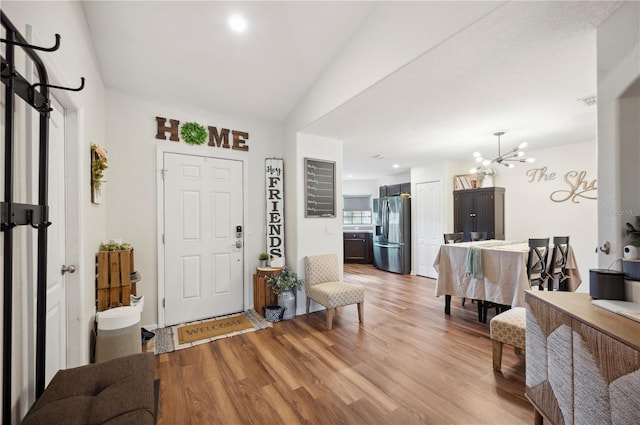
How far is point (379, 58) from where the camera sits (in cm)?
219

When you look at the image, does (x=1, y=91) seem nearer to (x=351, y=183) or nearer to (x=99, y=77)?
(x=99, y=77)

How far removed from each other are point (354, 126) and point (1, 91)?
2.86 m

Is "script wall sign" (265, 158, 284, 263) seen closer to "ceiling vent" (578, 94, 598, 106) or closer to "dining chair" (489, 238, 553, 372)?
"dining chair" (489, 238, 553, 372)

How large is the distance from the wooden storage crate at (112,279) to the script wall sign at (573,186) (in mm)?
6102

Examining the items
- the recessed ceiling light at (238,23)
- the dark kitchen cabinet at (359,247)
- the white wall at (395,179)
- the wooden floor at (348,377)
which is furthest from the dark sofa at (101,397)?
the white wall at (395,179)

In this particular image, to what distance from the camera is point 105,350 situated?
195 centimetres

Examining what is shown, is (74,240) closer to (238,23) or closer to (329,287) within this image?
(238,23)

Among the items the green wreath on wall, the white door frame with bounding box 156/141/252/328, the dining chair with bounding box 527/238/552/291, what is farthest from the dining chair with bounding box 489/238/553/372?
the green wreath on wall

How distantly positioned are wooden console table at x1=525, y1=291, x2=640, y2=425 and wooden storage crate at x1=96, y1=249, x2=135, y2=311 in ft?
10.1

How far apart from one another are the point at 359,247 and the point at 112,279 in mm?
5857

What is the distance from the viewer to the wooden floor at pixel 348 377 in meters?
1.68

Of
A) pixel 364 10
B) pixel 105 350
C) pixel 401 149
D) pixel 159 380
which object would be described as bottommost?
pixel 159 380

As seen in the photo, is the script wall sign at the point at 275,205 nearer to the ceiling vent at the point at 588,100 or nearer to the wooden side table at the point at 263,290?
the wooden side table at the point at 263,290

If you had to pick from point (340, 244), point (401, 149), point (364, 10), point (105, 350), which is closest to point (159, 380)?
point (105, 350)
